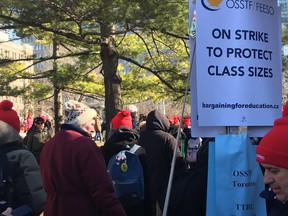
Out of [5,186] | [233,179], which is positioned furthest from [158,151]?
[233,179]

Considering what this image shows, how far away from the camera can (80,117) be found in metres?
3.58

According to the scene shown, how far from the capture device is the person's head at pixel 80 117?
11.7 ft

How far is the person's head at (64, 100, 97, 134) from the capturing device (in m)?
3.57

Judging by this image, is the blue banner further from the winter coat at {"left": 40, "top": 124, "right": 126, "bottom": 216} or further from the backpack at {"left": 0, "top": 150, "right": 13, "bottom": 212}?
the backpack at {"left": 0, "top": 150, "right": 13, "bottom": 212}

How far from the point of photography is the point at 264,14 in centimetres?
292

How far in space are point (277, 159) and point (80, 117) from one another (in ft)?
6.49

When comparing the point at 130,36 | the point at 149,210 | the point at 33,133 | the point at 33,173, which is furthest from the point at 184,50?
the point at 33,173

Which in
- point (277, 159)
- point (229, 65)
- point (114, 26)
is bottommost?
point (277, 159)

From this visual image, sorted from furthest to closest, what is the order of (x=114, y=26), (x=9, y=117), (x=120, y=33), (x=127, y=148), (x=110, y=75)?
(x=110, y=75) < (x=114, y=26) < (x=120, y=33) < (x=127, y=148) < (x=9, y=117)

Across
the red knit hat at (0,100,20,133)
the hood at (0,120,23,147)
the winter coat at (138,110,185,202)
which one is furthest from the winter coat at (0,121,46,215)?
the winter coat at (138,110,185,202)

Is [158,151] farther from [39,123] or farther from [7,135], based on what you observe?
[39,123]

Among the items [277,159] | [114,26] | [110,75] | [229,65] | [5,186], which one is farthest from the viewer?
[110,75]

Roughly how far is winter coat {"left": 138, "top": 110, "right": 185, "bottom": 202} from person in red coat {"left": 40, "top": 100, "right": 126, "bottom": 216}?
7.50 feet

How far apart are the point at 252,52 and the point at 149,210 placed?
2.44 meters
